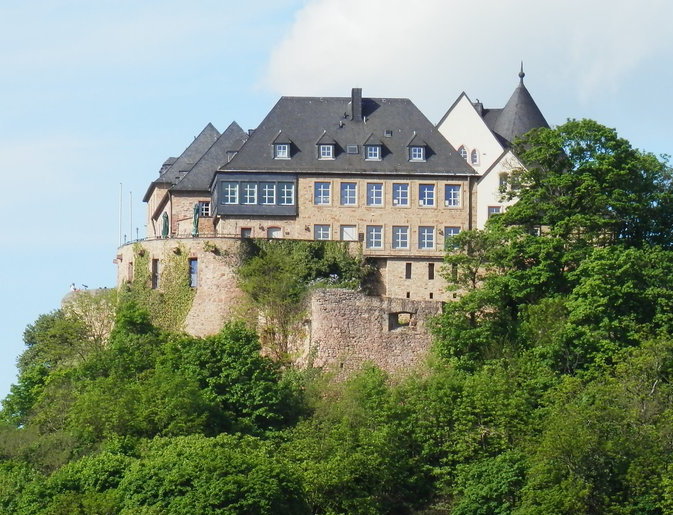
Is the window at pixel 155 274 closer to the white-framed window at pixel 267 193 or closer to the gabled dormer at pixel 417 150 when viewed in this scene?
the white-framed window at pixel 267 193

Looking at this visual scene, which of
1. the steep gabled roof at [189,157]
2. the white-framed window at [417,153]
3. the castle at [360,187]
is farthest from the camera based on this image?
the steep gabled roof at [189,157]

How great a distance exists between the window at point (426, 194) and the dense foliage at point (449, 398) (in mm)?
4070

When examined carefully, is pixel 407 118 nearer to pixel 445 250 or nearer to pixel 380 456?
pixel 445 250

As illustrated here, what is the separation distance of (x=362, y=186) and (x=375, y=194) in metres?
0.57

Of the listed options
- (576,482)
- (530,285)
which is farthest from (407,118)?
(576,482)

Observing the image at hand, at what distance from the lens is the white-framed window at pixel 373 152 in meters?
82.0

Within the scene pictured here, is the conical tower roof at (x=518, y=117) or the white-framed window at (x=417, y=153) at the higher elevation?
the conical tower roof at (x=518, y=117)

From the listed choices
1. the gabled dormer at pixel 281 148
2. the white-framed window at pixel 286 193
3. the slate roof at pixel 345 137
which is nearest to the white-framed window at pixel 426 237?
the slate roof at pixel 345 137

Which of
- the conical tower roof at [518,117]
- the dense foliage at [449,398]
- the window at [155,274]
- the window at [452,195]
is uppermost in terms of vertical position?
the conical tower roof at [518,117]

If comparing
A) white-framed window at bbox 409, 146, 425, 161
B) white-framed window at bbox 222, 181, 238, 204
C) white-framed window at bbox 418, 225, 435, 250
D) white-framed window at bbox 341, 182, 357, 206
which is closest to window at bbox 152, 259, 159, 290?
white-framed window at bbox 222, 181, 238, 204

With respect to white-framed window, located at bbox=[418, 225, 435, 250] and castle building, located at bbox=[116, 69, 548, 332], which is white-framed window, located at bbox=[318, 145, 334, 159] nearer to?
castle building, located at bbox=[116, 69, 548, 332]

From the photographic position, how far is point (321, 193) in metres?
81.3

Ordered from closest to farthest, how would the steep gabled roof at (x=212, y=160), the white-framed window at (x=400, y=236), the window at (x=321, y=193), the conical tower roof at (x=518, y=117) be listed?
the white-framed window at (x=400, y=236) → the window at (x=321, y=193) → the steep gabled roof at (x=212, y=160) → the conical tower roof at (x=518, y=117)

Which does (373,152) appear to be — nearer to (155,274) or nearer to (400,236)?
(400,236)
